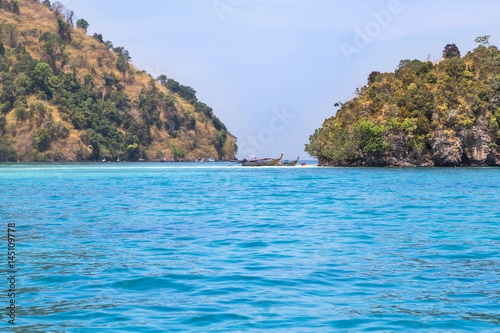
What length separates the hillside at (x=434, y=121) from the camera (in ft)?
282

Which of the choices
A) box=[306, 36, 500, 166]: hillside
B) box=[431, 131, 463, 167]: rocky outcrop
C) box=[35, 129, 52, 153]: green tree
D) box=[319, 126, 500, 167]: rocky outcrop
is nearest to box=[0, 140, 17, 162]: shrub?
box=[35, 129, 52, 153]: green tree

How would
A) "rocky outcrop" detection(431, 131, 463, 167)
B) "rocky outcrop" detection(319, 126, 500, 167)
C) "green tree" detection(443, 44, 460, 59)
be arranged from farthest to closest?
"green tree" detection(443, 44, 460, 59) → "rocky outcrop" detection(319, 126, 500, 167) → "rocky outcrop" detection(431, 131, 463, 167)

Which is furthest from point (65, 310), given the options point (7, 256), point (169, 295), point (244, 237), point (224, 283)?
point (244, 237)

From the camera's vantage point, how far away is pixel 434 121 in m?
87.6

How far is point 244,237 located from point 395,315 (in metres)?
8.16

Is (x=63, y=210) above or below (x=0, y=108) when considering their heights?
below

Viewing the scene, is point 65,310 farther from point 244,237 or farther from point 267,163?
point 267,163

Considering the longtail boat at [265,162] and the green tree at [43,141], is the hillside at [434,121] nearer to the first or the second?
the longtail boat at [265,162]

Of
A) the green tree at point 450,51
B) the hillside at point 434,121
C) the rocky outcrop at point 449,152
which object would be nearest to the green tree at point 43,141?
the hillside at point 434,121

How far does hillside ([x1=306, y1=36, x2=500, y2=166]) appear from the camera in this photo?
86.0m

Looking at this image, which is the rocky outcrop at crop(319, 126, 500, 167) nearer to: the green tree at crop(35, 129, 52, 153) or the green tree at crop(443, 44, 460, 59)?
the green tree at crop(443, 44, 460, 59)

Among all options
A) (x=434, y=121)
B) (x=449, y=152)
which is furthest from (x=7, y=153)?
(x=449, y=152)

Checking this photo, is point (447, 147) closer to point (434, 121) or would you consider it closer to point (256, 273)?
point (434, 121)

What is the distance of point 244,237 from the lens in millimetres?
15242
